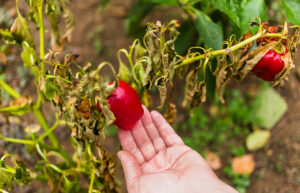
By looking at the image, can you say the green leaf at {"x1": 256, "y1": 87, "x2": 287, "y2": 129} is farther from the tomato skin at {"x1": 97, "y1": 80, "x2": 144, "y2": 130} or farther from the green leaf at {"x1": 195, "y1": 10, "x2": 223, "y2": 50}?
the tomato skin at {"x1": 97, "y1": 80, "x2": 144, "y2": 130}

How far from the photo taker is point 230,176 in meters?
1.78

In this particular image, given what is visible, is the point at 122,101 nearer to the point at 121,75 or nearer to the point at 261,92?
the point at 121,75

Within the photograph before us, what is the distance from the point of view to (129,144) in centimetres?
113

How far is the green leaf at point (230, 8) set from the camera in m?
0.92

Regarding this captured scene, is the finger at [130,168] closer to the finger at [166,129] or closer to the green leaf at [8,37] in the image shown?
the finger at [166,129]

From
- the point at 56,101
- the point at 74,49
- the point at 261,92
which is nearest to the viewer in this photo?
the point at 56,101

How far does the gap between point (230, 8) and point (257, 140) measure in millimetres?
1132

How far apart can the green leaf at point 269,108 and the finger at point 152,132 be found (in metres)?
0.99

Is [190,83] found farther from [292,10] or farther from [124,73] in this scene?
[292,10]

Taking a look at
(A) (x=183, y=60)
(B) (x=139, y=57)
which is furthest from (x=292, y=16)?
(B) (x=139, y=57)

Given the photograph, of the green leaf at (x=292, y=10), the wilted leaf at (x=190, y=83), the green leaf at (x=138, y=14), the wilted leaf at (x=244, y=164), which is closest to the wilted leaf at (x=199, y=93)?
the wilted leaf at (x=190, y=83)

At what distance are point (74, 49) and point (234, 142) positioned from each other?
4.16 feet

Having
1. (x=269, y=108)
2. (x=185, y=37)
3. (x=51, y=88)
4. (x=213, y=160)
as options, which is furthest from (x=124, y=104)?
(x=269, y=108)

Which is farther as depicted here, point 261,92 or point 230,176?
point 261,92
